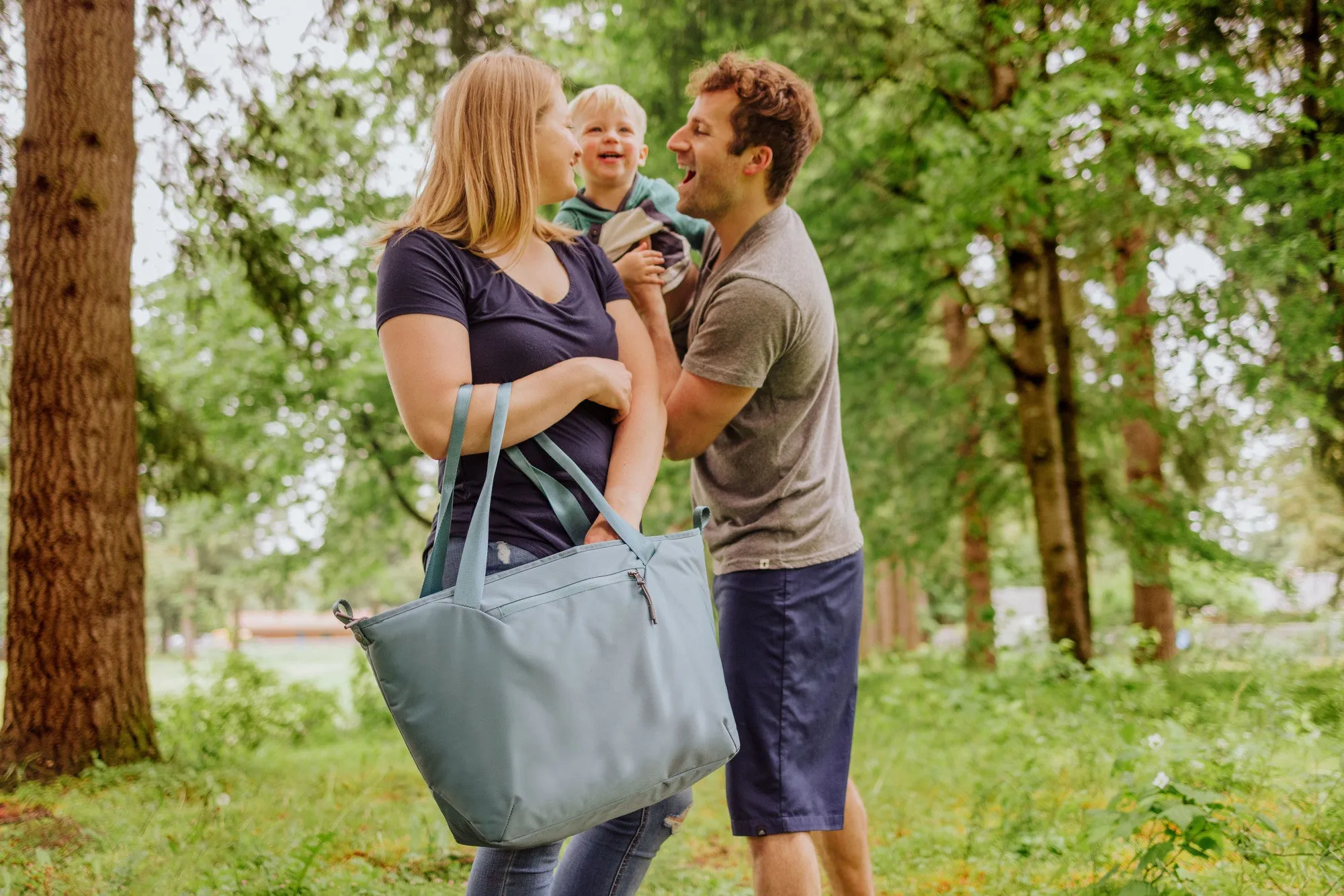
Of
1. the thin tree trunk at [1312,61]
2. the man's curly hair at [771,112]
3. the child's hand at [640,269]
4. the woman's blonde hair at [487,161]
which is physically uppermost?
the thin tree trunk at [1312,61]

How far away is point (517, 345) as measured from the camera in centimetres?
194

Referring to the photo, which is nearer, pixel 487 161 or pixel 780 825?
pixel 487 161

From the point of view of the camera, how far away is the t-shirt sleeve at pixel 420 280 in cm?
183

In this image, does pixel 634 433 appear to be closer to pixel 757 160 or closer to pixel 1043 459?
pixel 757 160

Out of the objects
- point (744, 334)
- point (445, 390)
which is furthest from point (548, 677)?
point (744, 334)

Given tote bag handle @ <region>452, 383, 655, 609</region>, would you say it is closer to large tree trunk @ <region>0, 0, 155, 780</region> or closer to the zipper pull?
the zipper pull

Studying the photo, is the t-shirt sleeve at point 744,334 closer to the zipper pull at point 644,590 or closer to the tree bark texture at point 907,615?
the zipper pull at point 644,590

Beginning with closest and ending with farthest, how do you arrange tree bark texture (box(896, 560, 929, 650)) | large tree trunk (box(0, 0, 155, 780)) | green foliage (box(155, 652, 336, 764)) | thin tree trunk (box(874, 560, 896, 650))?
large tree trunk (box(0, 0, 155, 780))
green foliage (box(155, 652, 336, 764))
tree bark texture (box(896, 560, 929, 650))
thin tree trunk (box(874, 560, 896, 650))

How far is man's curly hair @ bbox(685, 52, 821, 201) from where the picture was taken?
2506 millimetres

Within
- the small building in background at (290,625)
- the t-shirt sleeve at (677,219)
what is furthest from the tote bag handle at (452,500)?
the small building in background at (290,625)

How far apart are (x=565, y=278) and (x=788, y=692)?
1.09 m

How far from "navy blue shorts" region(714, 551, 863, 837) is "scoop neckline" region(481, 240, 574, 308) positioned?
2.70 ft

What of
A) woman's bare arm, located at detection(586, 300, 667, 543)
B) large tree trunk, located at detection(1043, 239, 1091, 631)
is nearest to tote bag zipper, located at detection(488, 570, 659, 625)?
woman's bare arm, located at detection(586, 300, 667, 543)

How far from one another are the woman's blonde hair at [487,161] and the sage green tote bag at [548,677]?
34cm
